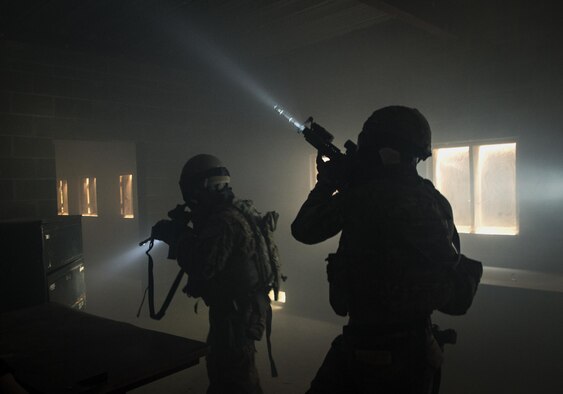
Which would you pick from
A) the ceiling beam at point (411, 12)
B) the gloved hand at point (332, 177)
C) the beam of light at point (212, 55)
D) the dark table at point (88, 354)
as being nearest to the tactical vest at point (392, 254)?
the gloved hand at point (332, 177)

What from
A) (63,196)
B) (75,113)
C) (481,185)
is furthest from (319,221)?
(63,196)

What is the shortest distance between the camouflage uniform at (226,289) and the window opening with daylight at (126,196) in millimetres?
7202

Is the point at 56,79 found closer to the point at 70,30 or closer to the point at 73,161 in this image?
the point at 70,30

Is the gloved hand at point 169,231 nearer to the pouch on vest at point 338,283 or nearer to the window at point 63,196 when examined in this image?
the pouch on vest at point 338,283

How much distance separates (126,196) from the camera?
32.4 ft

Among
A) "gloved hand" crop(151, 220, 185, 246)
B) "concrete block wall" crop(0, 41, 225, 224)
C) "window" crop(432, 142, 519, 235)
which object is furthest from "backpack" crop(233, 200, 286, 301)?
"concrete block wall" crop(0, 41, 225, 224)

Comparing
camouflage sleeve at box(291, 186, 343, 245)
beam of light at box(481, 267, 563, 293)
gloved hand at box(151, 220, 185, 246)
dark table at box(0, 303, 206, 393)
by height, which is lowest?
beam of light at box(481, 267, 563, 293)

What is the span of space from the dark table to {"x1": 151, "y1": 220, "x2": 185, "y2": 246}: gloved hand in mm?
1025

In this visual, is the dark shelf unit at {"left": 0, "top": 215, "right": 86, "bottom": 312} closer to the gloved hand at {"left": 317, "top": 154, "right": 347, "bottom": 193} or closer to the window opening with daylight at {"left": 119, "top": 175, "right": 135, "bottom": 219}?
the gloved hand at {"left": 317, "top": 154, "right": 347, "bottom": 193}

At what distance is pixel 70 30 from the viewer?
510 cm

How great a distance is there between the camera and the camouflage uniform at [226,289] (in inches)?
114

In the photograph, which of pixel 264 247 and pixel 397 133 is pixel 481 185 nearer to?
pixel 264 247

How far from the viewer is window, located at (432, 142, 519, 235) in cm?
480

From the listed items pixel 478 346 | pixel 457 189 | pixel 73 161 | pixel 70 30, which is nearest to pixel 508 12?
pixel 457 189
